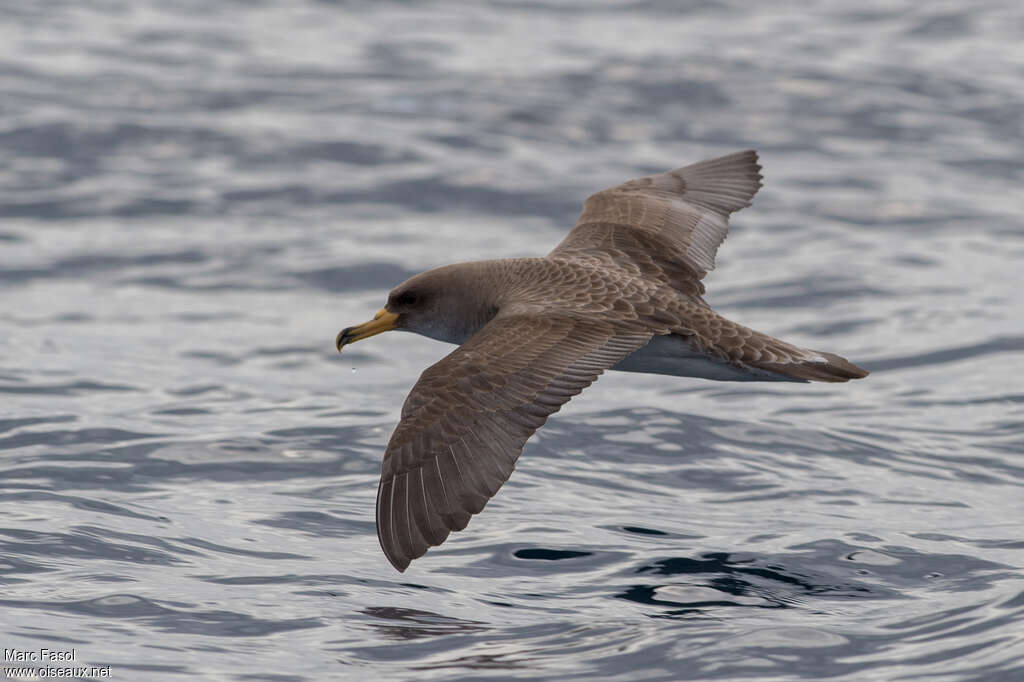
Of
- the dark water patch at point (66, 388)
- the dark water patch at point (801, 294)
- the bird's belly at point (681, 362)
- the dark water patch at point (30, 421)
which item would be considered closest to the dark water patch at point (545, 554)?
the bird's belly at point (681, 362)

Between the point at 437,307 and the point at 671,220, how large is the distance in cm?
185

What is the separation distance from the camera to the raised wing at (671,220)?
874cm

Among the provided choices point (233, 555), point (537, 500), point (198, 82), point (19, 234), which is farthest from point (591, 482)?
point (198, 82)

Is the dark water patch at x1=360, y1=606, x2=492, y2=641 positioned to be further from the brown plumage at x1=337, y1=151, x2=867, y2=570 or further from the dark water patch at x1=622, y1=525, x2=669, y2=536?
the dark water patch at x1=622, y1=525, x2=669, y2=536

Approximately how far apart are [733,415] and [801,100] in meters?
8.14

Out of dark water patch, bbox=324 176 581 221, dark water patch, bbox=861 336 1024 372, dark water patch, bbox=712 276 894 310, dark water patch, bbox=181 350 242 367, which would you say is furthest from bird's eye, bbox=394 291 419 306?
dark water patch, bbox=324 176 581 221

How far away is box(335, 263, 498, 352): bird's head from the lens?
811 centimetres

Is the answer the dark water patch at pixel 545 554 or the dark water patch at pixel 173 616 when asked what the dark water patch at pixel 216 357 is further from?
the dark water patch at pixel 173 616

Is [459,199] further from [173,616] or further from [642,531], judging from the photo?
[173,616]

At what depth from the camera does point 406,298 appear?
8.18m

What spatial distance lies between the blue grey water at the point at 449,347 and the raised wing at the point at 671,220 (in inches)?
48.2

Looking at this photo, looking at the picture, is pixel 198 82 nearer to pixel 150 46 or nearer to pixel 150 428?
pixel 150 46

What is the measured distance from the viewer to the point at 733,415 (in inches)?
387

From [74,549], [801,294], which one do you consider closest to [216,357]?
[74,549]
